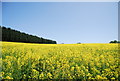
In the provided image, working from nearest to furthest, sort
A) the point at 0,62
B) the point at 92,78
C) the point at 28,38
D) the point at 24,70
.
A: the point at 92,78 → the point at 24,70 → the point at 0,62 → the point at 28,38

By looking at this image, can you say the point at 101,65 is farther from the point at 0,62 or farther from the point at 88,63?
the point at 0,62

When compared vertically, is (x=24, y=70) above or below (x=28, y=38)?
below

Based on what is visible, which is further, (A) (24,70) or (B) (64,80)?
(A) (24,70)

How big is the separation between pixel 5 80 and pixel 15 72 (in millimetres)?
665

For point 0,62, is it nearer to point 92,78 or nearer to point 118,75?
point 92,78

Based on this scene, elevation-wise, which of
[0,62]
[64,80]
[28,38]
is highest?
[28,38]

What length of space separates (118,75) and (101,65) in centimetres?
108

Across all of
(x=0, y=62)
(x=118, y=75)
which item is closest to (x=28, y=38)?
(x=0, y=62)

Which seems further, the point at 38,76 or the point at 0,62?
the point at 0,62

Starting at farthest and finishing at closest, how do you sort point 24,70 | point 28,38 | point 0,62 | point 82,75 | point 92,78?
point 28,38 < point 0,62 < point 24,70 < point 82,75 < point 92,78

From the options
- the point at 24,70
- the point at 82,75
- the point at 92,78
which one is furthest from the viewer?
the point at 24,70

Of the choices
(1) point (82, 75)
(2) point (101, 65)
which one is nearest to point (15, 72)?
(1) point (82, 75)

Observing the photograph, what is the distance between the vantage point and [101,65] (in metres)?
6.19

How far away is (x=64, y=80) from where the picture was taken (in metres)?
4.86
